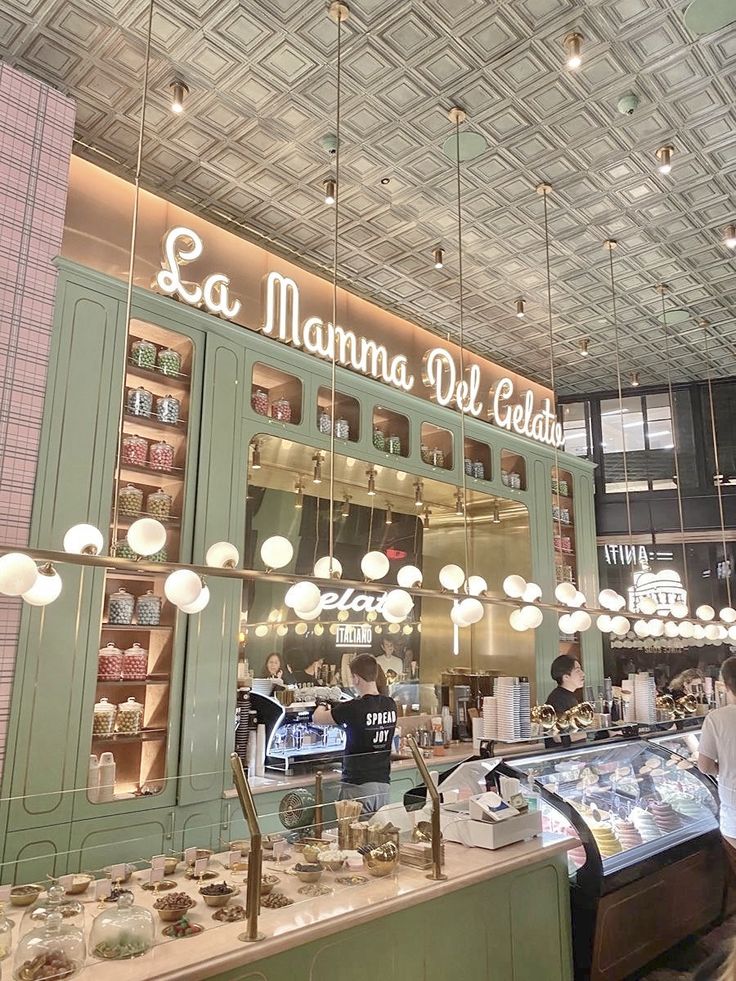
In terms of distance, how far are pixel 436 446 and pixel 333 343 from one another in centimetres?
289

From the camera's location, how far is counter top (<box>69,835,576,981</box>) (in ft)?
7.25

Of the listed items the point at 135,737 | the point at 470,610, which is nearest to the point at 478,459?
the point at 470,610

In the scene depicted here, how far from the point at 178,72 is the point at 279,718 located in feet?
14.4

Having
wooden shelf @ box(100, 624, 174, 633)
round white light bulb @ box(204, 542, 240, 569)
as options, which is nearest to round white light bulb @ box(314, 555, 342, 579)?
round white light bulb @ box(204, 542, 240, 569)

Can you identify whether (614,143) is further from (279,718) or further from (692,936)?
(692,936)

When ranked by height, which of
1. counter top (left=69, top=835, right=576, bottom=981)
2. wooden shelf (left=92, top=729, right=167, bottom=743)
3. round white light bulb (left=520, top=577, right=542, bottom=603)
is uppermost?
round white light bulb (left=520, top=577, right=542, bottom=603)

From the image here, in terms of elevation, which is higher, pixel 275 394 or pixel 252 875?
pixel 275 394

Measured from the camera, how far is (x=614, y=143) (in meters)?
4.97

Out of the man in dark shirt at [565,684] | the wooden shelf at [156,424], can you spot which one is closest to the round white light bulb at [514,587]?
the man in dark shirt at [565,684]

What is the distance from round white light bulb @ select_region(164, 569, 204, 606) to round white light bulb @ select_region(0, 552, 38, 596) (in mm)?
630

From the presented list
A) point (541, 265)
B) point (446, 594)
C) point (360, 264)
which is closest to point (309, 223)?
point (360, 264)

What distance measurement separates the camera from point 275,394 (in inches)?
229

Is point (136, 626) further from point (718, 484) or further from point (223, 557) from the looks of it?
point (718, 484)

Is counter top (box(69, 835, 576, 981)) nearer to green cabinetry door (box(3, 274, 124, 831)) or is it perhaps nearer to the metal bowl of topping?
the metal bowl of topping
